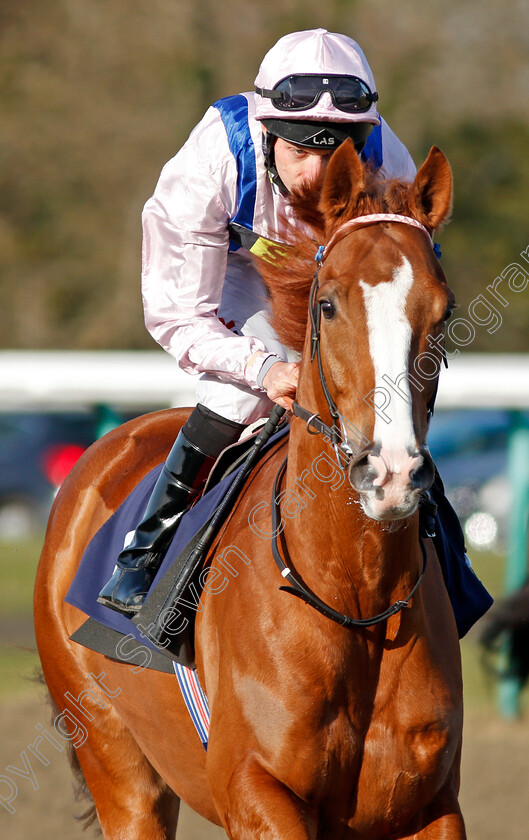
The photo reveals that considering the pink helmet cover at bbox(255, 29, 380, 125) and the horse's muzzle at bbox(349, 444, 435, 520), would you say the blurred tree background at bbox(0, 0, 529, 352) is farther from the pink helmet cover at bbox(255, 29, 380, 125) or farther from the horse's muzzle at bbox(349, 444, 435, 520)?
the horse's muzzle at bbox(349, 444, 435, 520)

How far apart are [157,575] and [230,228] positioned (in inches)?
38.4

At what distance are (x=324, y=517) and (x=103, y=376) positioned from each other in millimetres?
4062

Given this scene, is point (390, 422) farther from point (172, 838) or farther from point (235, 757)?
point (172, 838)

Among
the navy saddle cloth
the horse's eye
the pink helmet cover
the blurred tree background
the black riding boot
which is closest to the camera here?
the horse's eye

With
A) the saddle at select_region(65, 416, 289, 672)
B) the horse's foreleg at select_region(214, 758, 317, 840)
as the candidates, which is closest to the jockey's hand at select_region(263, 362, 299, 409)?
the saddle at select_region(65, 416, 289, 672)

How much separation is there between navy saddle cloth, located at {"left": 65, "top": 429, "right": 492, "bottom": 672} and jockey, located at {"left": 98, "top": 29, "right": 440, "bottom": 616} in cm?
14

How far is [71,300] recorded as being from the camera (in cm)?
1695

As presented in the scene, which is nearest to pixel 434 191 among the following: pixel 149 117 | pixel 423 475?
pixel 423 475

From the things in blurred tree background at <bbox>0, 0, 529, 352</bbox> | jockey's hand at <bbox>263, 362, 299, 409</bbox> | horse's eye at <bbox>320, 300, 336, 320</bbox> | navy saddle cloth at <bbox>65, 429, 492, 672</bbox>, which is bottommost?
blurred tree background at <bbox>0, 0, 529, 352</bbox>

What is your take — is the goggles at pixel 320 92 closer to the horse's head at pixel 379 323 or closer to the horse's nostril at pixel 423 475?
the horse's head at pixel 379 323

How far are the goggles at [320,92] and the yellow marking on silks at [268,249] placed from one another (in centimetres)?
34

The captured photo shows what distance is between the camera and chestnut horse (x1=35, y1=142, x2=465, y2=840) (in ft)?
6.66

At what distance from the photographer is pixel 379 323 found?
2.02 meters

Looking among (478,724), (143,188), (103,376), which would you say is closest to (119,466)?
(103,376)
